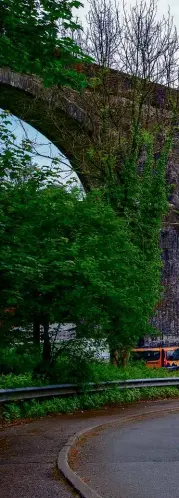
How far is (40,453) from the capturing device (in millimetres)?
10250

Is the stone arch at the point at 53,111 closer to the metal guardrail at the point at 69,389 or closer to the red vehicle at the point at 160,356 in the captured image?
the red vehicle at the point at 160,356

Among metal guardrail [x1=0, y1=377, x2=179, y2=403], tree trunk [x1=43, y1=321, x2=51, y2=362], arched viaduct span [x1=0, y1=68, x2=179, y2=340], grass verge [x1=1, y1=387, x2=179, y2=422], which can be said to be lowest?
grass verge [x1=1, y1=387, x2=179, y2=422]

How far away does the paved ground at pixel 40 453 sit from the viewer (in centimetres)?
769

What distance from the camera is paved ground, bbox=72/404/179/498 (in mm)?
7676

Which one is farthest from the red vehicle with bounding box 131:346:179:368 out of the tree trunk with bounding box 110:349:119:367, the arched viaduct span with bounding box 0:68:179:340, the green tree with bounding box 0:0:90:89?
the green tree with bounding box 0:0:90:89

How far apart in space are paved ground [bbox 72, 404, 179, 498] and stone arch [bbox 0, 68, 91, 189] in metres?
14.9

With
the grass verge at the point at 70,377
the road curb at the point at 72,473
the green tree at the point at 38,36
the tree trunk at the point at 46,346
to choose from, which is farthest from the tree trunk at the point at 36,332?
the green tree at the point at 38,36

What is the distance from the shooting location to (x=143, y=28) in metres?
27.0

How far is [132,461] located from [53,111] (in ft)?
65.7

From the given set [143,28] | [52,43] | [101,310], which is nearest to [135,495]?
[52,43]

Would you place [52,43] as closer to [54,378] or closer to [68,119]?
[54,378]

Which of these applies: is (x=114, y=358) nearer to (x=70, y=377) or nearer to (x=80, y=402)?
(x=70, y=377)

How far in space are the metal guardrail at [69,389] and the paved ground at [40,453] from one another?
857 millimetres

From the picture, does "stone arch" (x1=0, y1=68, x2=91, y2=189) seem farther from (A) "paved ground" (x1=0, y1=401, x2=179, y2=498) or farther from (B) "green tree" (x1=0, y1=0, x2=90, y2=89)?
(B) "green tree" (x1=0, y1=0, x2=90, y2=89)
